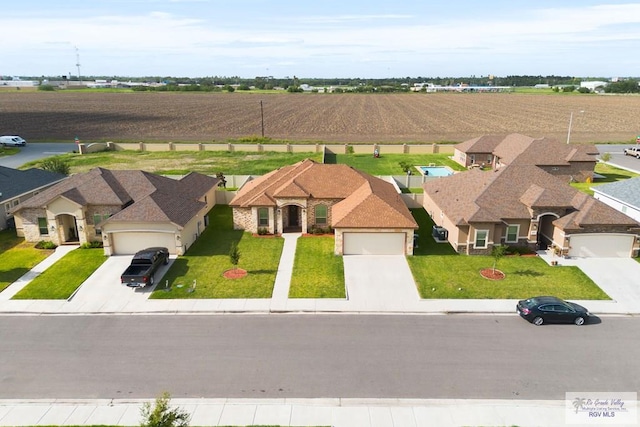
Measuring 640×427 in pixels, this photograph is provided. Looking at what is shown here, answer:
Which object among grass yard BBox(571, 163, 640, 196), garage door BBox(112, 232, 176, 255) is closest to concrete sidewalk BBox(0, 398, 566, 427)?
garage door BBox(112, 232, 176, 255)

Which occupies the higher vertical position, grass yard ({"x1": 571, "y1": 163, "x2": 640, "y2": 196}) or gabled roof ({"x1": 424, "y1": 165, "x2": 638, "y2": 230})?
gabled roof ({"x1": 424, "y1": 165, "x2": 638, "y2": 230})

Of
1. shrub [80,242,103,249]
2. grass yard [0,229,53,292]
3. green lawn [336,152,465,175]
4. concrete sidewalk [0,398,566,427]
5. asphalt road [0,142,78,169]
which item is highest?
asphalt road [0,142,78,169]

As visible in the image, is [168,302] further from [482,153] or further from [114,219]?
[482,153]

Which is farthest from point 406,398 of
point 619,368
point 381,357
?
Answer: point 619,368

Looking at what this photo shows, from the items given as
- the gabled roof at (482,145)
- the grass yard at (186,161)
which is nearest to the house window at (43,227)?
the grass yard at (186,161)

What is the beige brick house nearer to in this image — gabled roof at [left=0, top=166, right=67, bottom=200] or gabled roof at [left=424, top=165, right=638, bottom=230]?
gabled roof at [left=424, top=165, right=638, bottom=230]

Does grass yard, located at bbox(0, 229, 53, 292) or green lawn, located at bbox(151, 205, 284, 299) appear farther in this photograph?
grass yard, located at bbox(0, 229, 53, 292)

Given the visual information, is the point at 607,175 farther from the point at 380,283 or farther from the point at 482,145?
the point at 380,283
